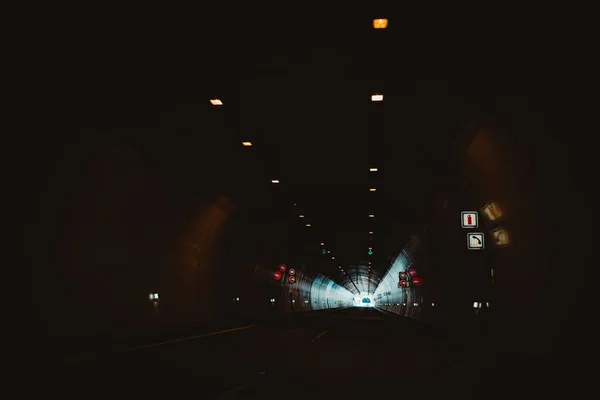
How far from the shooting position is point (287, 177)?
1039 inches

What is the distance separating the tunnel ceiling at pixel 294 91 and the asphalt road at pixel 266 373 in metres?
5.65

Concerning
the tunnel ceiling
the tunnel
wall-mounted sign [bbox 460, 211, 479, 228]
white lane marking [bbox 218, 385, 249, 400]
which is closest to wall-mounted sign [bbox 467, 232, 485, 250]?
the tunnel

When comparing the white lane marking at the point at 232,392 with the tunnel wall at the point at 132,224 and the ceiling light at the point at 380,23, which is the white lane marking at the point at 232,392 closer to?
the ceiling light at the point at 380,23

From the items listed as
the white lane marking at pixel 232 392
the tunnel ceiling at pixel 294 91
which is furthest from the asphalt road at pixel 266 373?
the tunnel ceiling at pixel 294 91

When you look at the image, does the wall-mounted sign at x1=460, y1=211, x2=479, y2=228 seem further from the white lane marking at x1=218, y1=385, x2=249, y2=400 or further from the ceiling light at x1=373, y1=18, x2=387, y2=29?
the white lane marking at x1=218, y1=385, x2=249, y2=400

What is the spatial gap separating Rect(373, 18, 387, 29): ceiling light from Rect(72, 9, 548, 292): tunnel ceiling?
0.12 metres

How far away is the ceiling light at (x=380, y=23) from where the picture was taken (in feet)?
35.9

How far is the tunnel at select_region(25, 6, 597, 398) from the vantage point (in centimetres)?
1156

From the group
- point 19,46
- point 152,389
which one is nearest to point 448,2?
point 19,46

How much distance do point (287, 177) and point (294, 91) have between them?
11445 millimetres

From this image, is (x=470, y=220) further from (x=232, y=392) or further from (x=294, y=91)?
(x=232, y=392)

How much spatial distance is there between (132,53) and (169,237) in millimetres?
13833

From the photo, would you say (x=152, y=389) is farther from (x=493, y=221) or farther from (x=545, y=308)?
(x=493, y=221)

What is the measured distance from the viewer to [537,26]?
10.1m
